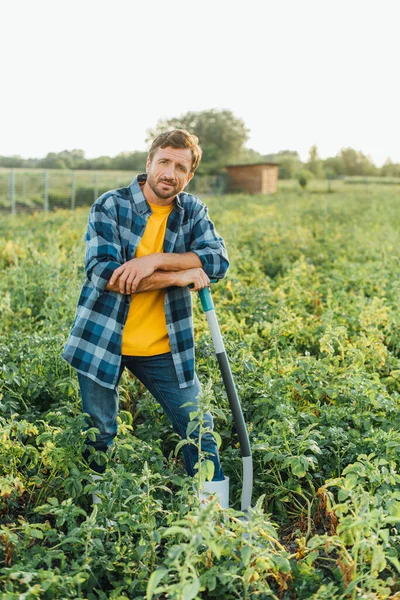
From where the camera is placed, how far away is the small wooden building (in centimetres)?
4341

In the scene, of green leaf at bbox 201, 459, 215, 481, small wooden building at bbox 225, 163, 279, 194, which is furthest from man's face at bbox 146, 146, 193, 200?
small wooden building at bbox 225, 163, 279, 194

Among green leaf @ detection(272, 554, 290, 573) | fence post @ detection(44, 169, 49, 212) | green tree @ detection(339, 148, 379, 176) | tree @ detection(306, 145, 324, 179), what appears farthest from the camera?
green tree @ detection(339, 148, 379, 176)

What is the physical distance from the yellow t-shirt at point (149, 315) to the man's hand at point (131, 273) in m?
0.19

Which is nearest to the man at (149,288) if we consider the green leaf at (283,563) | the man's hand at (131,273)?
the man's hand at (131,273)

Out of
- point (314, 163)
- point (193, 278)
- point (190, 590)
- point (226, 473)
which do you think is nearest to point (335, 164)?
point (314, 163)

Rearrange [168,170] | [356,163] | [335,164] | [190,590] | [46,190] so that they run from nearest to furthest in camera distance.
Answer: [190,590], [168,170], [46,190], [335,164], [356,163]

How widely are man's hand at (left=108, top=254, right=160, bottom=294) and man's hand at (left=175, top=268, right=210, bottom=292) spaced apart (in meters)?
0.13

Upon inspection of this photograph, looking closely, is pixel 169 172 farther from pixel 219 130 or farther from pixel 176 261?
pixel 219 130

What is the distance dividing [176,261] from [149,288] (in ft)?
0.55

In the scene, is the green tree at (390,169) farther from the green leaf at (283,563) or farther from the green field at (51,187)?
the green leaf at (283,563)

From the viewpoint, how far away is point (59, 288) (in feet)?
18.9

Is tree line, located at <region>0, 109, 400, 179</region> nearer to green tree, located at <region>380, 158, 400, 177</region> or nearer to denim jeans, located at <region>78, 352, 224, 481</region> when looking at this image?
green tree, located at <region>380, 158, 400, 177</region>

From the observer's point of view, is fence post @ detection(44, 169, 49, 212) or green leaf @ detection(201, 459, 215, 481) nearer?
green leaf @ detection(201, 459, 215, 481)

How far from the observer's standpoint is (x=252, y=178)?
43.8 metres
